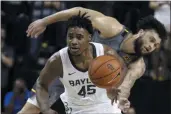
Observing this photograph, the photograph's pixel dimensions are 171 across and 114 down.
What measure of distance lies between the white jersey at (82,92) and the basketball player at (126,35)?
39 cm

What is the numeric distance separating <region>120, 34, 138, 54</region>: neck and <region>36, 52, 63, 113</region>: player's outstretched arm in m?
0.92

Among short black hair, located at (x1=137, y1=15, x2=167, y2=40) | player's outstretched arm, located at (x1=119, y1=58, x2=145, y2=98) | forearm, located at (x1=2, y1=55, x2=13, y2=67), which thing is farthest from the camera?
forearm, located at (x1=2, y1=55, x2=13, y2=67)

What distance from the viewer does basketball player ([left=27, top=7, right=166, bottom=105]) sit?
5.10 meters

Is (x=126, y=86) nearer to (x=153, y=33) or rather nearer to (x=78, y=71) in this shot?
(x=78, y=71)

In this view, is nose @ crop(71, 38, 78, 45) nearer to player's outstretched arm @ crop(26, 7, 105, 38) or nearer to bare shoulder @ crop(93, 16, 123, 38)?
player's outstretched arm @ crop(26, 7, 105, 38)

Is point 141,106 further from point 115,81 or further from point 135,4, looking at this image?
point 115,81

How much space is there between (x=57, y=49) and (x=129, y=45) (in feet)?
7.09

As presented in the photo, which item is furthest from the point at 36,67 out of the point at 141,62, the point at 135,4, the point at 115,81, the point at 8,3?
the point at 115,81

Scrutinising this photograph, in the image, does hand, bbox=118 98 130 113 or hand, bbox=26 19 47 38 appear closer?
hand, bbox=118 98 130 113

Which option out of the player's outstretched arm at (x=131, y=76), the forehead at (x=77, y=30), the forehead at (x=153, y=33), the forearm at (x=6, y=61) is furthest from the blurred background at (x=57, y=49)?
the forehead at (x=77, y=30)

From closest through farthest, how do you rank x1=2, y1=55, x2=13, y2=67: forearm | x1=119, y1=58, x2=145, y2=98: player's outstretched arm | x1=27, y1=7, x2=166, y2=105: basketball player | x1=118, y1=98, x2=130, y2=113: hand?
1. x1=118, y1=98, x2=130, y2=113: hand
2. x1=119, y1=58, x2=145, y2=98: player's outstretched arm
3. x1=27, y1=7, x2=166, y2=105: basketball player
4. x1=2, y1=55, x2=13, y2=67: forearm

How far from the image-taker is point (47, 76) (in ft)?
15.3

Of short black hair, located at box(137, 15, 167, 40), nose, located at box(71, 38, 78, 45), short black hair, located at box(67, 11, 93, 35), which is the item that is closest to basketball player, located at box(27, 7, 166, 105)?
short black hair, located at box(137, 15, 167, 40)

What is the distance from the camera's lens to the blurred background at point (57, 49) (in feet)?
23.2
